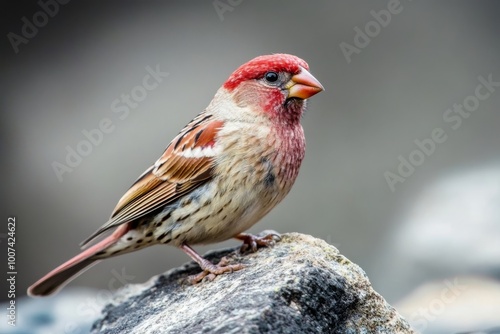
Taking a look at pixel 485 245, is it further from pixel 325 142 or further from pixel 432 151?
pixel 325 142

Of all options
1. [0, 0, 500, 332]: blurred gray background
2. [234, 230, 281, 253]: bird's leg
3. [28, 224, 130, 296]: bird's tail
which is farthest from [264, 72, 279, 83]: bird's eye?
[0, 0, 500, 332]: blurred gray background

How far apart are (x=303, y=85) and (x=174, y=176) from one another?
32.9 inches

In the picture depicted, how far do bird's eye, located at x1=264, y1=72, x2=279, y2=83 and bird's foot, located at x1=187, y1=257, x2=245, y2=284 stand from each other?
0.96m

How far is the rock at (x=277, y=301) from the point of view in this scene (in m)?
2.79

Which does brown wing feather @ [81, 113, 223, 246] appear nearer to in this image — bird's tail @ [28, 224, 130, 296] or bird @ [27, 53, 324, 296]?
bird @ [27, 53, 324, 296]

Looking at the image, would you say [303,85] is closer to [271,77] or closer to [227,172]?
[271,77]

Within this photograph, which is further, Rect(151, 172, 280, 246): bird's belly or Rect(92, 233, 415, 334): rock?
Rect(151, 172, 280, 246): bird's belly

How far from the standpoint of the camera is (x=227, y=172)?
3.66 m

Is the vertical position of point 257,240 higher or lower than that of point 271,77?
lower

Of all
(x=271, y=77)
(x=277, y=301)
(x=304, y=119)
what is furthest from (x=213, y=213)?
(x=304, y=119)

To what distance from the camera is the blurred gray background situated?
661cm

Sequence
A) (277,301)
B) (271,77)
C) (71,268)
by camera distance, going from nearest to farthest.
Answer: (277,301), (271,77), (71,268)

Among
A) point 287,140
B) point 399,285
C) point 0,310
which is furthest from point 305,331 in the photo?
point 399,285

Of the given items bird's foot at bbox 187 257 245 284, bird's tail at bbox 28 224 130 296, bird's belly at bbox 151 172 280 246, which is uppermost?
bird's belly at bbox 151 172 280 246
